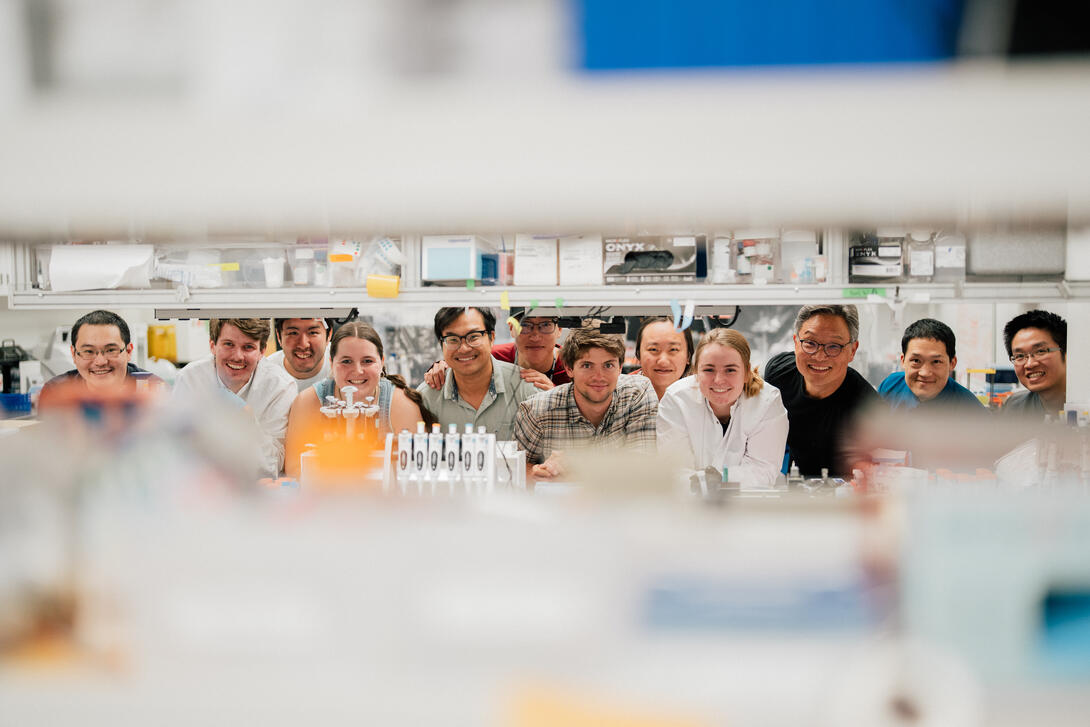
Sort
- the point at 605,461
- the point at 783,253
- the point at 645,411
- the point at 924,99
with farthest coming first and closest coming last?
1. the point at 645,411
2. the point at 783,253
3. the point at 605,461
4. the point at 924,99

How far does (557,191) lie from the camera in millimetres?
652

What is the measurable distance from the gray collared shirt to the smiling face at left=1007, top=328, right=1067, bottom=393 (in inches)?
95.9

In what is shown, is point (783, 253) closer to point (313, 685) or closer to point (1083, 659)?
point (1083, 659)

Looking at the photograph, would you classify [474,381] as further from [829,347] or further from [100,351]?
[829,347]

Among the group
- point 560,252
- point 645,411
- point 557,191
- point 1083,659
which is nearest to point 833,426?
point 645,411

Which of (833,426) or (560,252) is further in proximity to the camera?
(833,426)

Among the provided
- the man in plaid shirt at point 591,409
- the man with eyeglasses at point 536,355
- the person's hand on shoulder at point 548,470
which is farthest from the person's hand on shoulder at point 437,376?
the person's hand on shoulder at point 548,470

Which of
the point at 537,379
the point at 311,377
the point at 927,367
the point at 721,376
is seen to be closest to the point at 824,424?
the point at 927,367

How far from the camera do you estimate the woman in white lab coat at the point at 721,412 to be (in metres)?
3.52

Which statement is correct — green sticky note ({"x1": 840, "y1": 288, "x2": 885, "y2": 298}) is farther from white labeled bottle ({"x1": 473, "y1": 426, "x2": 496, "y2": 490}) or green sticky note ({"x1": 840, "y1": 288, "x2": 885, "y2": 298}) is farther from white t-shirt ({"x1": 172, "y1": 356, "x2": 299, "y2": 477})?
white t-shirt ({"x1": 172, "y1": 356, "x2": 299, "y2": 477})

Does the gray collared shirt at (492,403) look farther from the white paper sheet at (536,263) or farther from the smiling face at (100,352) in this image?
the smiling face at (100,352)

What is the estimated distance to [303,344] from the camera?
3.85m

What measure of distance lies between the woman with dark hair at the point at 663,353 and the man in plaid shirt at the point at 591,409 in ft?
1.09

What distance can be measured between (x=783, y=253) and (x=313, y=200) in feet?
9.00
